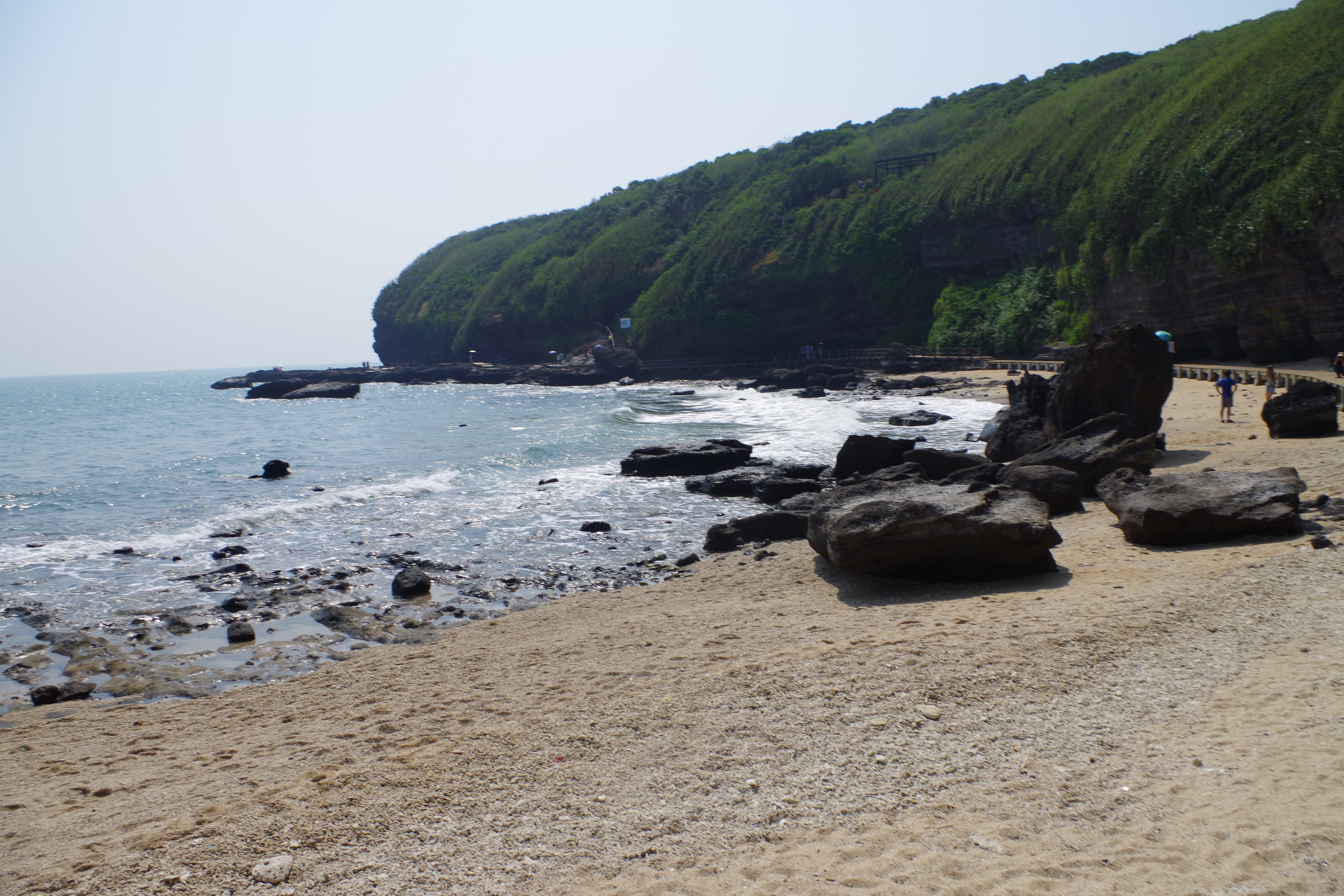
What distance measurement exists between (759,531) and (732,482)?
19.6 feet

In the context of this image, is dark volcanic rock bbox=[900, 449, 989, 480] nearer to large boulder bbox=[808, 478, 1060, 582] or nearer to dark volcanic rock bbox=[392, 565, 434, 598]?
large boulder bbox=[808, 478, 1060, 582]

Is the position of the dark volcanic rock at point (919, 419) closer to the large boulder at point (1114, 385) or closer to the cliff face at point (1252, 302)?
the cliff face at point (1252, 302)

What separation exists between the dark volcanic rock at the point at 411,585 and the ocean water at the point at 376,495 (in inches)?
10.1

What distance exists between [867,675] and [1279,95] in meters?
42.6

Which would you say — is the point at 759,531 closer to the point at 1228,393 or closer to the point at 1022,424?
the point at 1022,424

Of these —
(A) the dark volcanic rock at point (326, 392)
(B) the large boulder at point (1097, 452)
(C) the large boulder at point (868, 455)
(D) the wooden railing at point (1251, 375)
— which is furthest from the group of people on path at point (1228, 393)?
(A) the dark volcanic rock at point (326, 392)

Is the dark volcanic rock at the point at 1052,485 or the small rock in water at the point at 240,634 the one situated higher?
the dark volcanic rock at the point at 1052,485

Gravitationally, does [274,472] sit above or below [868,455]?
below

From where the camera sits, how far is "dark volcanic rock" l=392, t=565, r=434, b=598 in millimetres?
13641

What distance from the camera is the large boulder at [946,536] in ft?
32.9

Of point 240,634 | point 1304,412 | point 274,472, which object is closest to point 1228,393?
point 1304,412

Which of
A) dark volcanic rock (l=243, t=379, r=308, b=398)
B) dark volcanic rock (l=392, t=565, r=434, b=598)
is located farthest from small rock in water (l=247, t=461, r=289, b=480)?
dark volcanic rock (l=243, t=379, r=308, b=398)

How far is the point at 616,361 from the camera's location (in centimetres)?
7956

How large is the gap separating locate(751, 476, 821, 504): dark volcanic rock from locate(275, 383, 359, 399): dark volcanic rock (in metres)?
71.3
